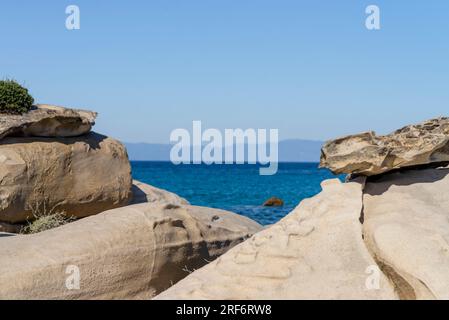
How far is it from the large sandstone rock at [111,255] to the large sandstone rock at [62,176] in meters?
4.77

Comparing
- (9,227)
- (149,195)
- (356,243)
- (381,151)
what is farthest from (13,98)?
(356,243)

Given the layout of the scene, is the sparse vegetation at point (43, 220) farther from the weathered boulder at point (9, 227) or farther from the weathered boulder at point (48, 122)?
the weathered boulder at point (48, 122)

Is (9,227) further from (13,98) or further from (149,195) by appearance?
(149,195)

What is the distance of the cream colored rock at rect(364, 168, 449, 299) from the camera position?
6926 mm

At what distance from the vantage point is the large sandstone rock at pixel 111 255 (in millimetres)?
8172

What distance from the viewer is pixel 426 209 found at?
8.27m

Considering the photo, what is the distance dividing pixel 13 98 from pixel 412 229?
35.0ft

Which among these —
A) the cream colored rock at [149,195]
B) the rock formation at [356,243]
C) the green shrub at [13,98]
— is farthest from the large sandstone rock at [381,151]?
the cream colored rock at [149,195]

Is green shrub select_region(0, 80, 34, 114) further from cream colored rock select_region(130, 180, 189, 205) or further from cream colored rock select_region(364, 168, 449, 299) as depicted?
cream colored rock select_region(364, 168, 449, 299)

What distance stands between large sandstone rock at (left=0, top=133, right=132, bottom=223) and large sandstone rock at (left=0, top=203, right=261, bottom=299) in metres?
4.77
